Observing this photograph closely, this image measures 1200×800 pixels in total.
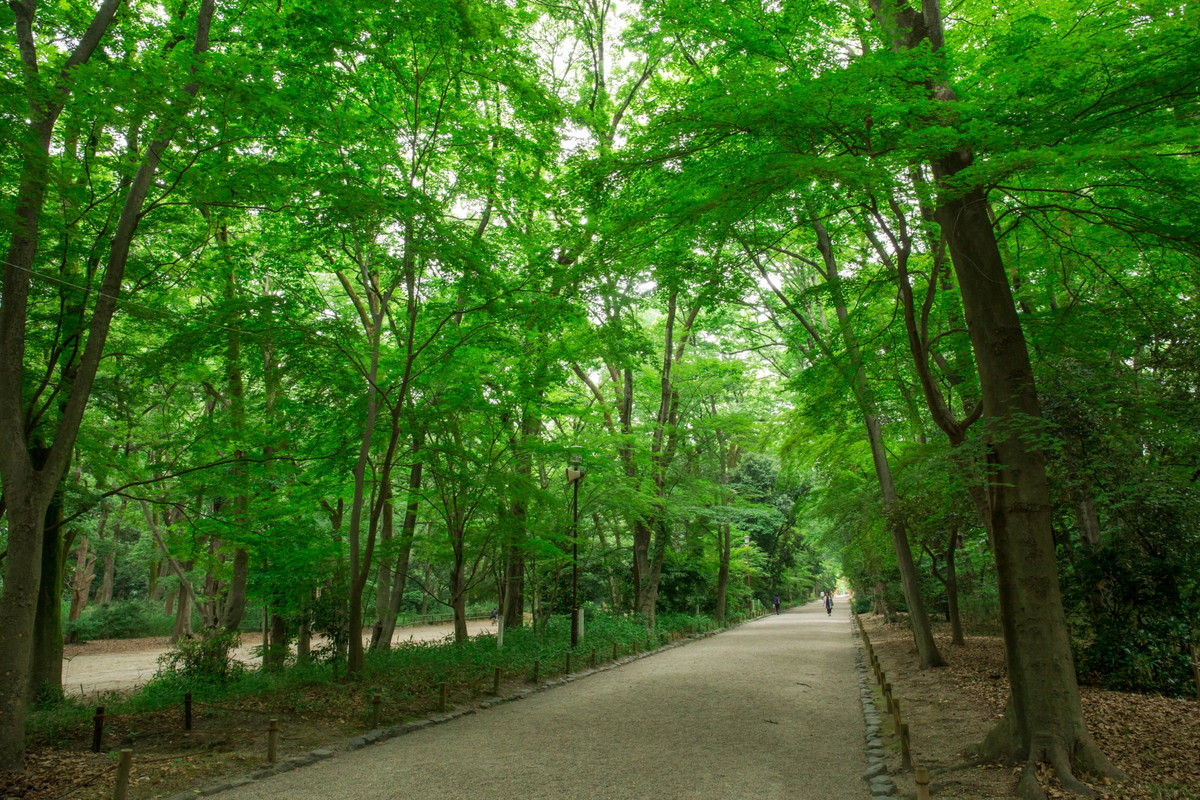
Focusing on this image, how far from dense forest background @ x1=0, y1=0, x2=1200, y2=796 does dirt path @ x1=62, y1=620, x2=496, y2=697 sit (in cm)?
267

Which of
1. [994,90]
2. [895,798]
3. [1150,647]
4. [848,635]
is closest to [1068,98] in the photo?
[994,90]

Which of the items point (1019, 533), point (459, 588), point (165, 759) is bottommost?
point (165, 759)

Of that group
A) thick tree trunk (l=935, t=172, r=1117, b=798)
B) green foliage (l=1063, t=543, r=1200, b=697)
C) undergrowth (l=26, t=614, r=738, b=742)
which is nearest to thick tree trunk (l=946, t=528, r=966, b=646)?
green foliage (l=1063, t=543, r=1200, b=697)

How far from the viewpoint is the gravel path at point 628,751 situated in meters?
5.91

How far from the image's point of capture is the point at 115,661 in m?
20.7

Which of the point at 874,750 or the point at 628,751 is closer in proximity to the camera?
the point at 874,750

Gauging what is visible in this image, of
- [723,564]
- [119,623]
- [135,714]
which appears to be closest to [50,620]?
[135,714]

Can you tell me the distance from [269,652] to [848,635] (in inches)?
795

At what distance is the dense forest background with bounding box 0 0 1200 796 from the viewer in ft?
17.7

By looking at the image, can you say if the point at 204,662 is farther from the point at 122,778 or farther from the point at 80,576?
the point at 80,576

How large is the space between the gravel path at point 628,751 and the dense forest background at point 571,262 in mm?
2363

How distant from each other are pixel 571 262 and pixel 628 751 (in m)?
8.65

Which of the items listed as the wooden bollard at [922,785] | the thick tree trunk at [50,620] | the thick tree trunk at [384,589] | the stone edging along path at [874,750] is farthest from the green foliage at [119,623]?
the wooden bollard at [922,785]

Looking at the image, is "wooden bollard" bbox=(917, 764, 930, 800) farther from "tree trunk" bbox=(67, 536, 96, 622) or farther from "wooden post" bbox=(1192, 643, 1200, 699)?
"tree trunk" bbox=(67, 536, 96, 622)
